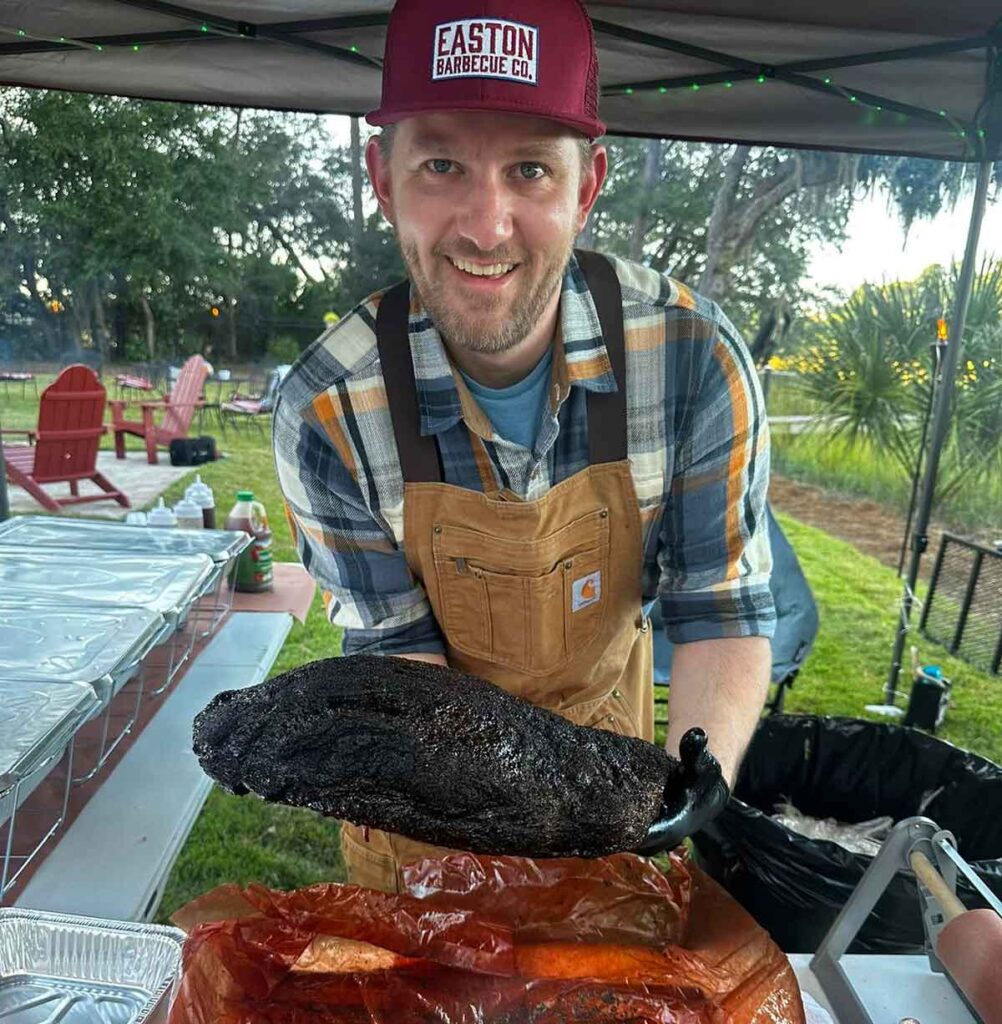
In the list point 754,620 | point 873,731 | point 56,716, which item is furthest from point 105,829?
point 873,731

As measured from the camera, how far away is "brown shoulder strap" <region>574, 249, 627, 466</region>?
1411 millimetres

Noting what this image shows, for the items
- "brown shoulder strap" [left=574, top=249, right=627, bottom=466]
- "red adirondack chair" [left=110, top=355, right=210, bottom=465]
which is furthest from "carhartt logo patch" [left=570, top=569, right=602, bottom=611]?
"red adirondack chair" [left=110, top=355, right=210, bottom=465]

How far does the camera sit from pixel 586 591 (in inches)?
59.4

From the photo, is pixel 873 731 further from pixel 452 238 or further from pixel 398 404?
pixel 452 238

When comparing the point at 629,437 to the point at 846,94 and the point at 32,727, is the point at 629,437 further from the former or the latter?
the point at 846,94

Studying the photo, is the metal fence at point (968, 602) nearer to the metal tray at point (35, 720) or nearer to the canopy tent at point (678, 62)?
the canopy tent at point (678, 62)

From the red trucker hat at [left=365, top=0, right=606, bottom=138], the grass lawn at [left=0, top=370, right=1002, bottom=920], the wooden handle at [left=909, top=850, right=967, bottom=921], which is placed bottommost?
the grass lawn at [left=0, top=370, right=1002, bottom=920]

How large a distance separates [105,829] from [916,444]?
5.48 metres

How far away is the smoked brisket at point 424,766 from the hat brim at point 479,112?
789mm

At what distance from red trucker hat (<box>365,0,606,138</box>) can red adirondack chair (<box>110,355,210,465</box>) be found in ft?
17.1

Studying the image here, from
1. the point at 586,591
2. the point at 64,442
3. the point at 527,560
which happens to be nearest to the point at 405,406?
the point at 527,560

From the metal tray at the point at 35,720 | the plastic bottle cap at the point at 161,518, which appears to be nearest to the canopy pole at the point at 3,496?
the plastic bottle cap at the point at 161,518

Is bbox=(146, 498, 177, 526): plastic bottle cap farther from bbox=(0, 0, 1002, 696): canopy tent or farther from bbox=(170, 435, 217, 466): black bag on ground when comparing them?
bbox=(170, 435, 217, 466): black bag on ground

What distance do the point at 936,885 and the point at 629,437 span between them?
0.82 m
